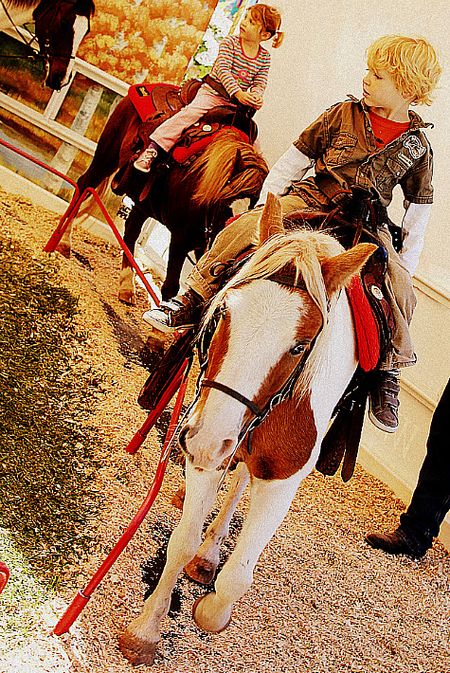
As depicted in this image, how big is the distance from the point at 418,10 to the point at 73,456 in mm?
3500

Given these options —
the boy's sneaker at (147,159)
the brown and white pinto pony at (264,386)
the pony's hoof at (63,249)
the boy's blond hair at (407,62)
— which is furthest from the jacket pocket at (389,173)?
the pony's hoof at (63,249)

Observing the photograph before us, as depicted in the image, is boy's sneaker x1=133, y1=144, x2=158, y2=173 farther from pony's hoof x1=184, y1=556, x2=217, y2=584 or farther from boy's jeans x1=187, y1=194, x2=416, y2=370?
pony's hoof x1=184, y1=556, x2=217, y2=584

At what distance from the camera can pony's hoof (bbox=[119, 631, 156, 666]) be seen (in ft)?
7.44

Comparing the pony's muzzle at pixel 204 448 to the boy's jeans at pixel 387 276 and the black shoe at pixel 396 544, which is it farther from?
the black shoe at pixel 396 544

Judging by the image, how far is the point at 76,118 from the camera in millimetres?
6102

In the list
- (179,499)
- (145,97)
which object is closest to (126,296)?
(145,97)

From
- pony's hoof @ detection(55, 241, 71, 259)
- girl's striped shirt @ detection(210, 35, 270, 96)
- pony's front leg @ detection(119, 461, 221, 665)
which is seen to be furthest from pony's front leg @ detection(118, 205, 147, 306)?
pony's front leg @ detection(119, 461, 221, 665)

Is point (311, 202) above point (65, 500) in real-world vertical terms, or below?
above

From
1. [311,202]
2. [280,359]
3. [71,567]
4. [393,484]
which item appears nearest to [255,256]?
[280,359]

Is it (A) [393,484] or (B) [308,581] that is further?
(A) [393,484]

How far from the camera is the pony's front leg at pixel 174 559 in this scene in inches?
88.3

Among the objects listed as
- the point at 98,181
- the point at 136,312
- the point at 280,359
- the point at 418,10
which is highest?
the point at 418,10

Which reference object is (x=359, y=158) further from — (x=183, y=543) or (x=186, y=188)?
(x=186, y=188)

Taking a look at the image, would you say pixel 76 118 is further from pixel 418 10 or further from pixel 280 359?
pixel 280 359
